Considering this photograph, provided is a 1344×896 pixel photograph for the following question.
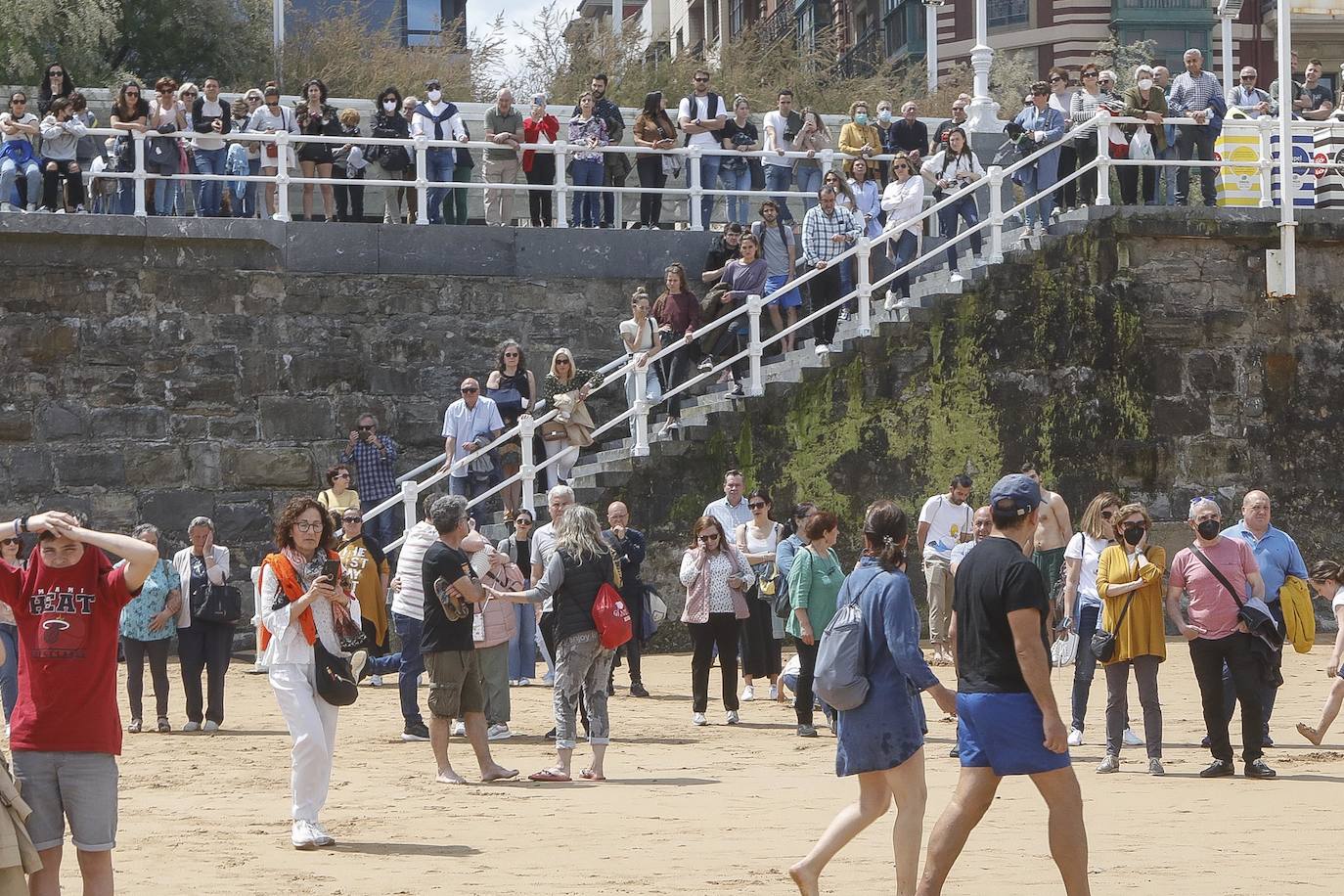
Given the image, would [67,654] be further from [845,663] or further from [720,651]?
[720,651]

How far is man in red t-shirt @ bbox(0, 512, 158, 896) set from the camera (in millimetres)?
6961

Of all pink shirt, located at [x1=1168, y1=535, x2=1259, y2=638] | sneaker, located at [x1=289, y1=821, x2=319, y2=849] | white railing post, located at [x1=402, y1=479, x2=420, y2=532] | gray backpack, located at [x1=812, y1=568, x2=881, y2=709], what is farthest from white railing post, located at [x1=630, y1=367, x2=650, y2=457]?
gray backpack, located at [x1=812, y1=568, x2=881, y2=709]

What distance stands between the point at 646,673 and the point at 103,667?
9538mm

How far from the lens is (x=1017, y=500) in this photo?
7266mm

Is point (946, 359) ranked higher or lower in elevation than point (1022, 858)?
higher

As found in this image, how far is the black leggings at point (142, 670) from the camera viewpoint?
13.4 metres

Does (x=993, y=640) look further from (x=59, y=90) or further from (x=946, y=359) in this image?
(x=59, y=90)

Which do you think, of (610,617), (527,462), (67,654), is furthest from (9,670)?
(527,462)

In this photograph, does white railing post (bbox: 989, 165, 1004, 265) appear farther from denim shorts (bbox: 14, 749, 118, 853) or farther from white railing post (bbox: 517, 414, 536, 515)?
denim shorts (bbox: 14, 749, 118, 853)

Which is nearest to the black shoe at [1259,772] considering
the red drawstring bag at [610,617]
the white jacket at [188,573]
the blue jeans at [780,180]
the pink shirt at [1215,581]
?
the pink shirt at [1215,581]

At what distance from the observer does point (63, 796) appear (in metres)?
6.98

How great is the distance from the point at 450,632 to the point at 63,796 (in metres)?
3.99

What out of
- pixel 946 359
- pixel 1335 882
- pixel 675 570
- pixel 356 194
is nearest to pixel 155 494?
pixel 356 194

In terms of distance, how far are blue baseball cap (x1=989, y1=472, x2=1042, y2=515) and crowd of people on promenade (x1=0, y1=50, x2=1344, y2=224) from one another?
11435 millimetres
